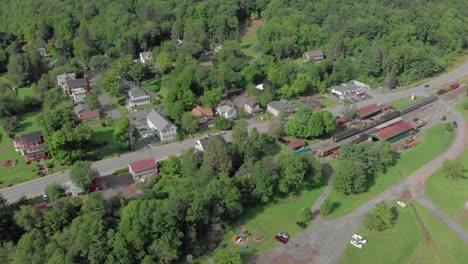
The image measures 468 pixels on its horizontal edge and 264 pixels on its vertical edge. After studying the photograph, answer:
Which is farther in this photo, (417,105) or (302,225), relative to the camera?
(417,105)

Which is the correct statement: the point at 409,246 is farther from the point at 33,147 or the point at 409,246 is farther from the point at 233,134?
the point at 33,147

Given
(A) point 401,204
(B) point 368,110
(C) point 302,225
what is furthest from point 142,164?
(B) point 368,110

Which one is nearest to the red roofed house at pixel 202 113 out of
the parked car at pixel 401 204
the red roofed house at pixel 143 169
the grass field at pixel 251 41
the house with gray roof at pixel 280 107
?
the house with gray roof at pixel 280 107

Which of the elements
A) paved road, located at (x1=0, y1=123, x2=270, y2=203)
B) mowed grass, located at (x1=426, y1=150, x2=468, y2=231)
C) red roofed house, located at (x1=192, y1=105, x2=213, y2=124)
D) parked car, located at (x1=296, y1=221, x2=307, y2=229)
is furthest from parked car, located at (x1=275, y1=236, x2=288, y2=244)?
red roofed house, located at (x1=192, y1=105, x2=213, y2=124)

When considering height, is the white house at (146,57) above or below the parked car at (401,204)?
above

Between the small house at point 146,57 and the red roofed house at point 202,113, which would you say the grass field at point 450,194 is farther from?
the small house at point 146,57

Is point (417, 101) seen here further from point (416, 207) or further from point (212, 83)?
point (212, 83)
